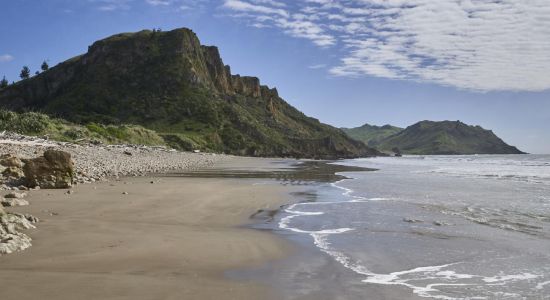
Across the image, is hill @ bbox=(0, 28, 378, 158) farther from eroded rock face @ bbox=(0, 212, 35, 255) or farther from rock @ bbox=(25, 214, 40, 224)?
eroded rock face @ bbox=(0, 212, 35, 255)

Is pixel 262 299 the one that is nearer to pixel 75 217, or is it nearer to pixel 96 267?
pixel 96 267

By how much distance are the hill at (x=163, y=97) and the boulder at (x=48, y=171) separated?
6610 cm

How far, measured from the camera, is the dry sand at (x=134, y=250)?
586 centimetres

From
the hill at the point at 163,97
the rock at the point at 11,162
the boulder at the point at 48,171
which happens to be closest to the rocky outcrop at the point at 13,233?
the boulder at the point at 48,171

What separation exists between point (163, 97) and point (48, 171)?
106 metres

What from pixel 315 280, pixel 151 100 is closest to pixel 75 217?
pixel 315 280

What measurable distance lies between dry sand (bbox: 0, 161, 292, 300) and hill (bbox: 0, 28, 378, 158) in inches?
2744

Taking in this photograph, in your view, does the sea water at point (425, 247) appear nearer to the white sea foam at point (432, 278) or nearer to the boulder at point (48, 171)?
the white sea foam at point (432, 278)

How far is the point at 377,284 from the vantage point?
6523mm

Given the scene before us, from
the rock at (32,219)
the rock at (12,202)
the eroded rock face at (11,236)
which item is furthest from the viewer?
the rock at (12,202)

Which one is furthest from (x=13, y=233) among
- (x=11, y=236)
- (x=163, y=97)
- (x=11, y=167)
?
(x=163, y=97)

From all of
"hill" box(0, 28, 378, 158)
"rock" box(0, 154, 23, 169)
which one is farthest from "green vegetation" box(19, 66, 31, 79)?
"rock" box(0, 154, 23, 169)

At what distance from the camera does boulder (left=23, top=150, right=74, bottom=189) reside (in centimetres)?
1546

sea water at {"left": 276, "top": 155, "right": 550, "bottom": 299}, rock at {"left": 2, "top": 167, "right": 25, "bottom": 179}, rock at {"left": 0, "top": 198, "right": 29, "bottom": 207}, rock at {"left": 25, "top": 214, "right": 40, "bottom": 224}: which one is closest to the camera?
sea water at {"left": 276, "top": 155, "right": 550, "bottom": 299}
